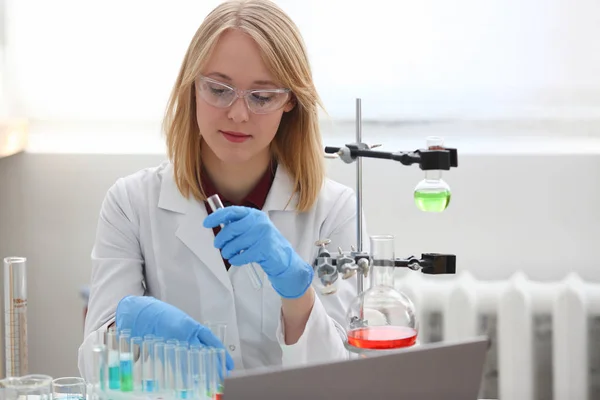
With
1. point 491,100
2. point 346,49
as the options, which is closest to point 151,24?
point 346,49

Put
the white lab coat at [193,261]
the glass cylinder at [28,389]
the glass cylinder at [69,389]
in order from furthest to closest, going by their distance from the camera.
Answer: the white lab coat at [193,261]
the glass cylinder at [69,389]
the glass cylinder at [28,389]

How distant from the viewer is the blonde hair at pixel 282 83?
191 cm

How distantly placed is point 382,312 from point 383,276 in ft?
0.19

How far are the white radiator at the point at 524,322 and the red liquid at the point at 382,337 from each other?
1.51m

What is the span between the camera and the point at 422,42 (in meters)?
2.96

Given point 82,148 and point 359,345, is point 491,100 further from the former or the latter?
point 359,345

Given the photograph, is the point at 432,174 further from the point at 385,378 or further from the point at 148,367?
the point at 148,367

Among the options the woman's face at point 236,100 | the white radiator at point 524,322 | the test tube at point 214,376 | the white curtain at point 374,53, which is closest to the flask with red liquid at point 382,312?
the test tube at point 214,376

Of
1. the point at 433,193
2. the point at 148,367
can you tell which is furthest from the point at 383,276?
the point at 148,367

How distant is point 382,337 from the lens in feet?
4.41

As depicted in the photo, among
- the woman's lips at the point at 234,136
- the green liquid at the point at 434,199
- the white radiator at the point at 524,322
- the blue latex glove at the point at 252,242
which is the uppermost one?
the woman's lips at the point at 234,136

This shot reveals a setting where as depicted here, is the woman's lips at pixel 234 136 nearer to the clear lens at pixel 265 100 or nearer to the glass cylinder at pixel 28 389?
the clear lens at pixel 265 100

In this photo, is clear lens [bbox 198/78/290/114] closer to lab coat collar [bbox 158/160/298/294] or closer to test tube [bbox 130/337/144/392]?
lab coat collar [bbox 158/160/298/294]

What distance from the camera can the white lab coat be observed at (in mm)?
2008
